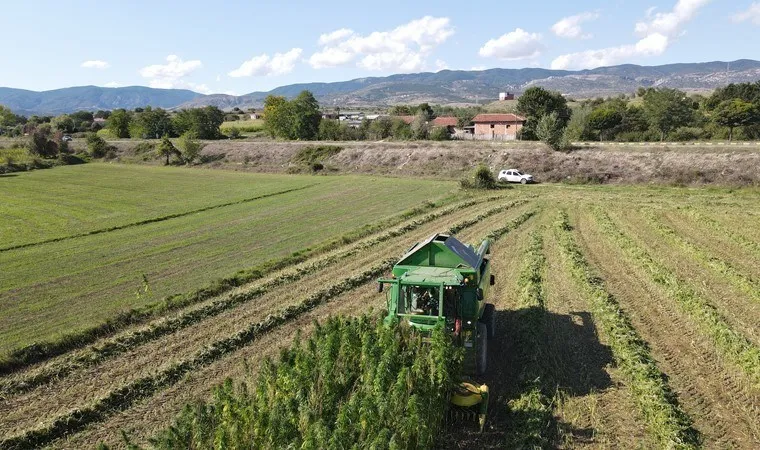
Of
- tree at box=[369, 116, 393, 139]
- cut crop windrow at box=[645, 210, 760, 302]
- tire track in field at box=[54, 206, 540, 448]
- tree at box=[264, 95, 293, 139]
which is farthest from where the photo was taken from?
tree at box=[264, 95, 293, 139]

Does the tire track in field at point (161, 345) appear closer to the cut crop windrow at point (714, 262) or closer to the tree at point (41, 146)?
the cut crop windrow at point (714, 262)

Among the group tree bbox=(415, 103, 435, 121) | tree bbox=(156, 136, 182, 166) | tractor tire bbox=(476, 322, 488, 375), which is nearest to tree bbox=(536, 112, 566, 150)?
tractor tire bbox=(476, 322, 488, 375)

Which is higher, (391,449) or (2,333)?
(391,449)

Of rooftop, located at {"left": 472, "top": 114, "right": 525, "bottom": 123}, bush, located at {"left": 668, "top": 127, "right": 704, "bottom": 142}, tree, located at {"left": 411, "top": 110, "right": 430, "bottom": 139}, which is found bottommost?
bush, located at {"left": 668, "top": 127, "right": 704, "bottom": 142}

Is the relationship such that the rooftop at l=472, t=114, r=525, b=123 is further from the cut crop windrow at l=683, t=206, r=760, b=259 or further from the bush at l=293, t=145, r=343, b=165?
the cut crop windrow at l=683, t=206, r=760, b=259

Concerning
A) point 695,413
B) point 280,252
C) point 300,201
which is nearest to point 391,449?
point 695,413

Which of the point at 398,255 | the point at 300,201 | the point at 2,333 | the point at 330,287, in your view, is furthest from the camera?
the point at 300,201

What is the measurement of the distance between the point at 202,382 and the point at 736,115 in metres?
70.2

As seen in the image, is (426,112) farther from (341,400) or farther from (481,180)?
(341,400)

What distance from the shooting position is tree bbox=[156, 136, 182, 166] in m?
75.8

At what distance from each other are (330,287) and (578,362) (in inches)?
371

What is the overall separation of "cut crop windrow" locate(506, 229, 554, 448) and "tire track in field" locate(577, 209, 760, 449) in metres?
2.81

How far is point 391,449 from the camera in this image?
712 cm

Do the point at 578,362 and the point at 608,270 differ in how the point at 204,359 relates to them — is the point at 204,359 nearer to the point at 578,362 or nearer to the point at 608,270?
the point at 578,362
